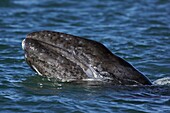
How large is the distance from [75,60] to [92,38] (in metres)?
6.21

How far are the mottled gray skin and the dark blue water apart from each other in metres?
0.16

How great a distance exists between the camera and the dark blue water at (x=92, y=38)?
10320 millimetres

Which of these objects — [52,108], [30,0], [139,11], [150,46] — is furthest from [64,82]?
[30,0]

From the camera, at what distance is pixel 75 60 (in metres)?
11.0

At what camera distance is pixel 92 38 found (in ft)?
56.2

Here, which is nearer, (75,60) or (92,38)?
(75,60)

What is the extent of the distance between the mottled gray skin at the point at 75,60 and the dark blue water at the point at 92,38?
162 mm

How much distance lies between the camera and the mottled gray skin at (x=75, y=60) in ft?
35.5

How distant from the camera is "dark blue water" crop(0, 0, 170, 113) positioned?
1032cm

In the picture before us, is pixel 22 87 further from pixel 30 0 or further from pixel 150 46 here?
Answer: pixel 30 0

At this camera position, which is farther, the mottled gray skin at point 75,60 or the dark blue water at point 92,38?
the mottled gray skin at point 75,60

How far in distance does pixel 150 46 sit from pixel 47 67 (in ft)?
17.9

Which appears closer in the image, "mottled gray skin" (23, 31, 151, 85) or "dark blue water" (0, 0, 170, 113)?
"dark blue water" (0, 0, 170, 113)

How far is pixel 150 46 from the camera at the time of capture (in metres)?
16.1
